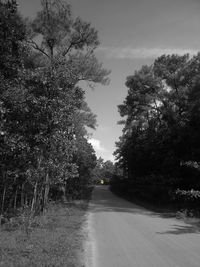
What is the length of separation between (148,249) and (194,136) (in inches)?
690

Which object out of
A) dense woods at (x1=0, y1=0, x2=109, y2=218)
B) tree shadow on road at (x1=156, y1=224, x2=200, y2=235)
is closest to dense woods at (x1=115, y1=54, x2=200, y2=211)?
tree shadow on road at (x1=156, y1=224, x2=200, y2=235)

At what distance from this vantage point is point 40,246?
1010 centimetres

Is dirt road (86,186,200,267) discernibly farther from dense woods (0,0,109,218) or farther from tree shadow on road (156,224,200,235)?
dense woods (0,0,109,218)

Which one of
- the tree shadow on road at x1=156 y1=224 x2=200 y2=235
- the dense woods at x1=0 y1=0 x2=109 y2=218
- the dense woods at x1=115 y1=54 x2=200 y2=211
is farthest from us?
the dense woods at x1=115 y1=54 x2=200 y2=211

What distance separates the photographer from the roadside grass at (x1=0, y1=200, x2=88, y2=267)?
834 cm

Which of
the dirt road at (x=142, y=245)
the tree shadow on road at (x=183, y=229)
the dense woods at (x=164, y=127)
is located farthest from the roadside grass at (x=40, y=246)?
the dense woods at (x=164, y=127)

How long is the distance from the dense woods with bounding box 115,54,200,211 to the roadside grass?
14.9 meters

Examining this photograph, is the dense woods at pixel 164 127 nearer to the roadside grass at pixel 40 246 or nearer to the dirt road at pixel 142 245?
the dirt road at pixel 142 245

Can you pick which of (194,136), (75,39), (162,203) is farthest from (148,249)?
(162,203)

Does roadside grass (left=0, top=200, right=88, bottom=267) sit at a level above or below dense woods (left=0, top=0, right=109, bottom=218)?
below

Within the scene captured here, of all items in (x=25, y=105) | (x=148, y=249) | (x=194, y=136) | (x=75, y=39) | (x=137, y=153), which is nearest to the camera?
(x=148, y=249)

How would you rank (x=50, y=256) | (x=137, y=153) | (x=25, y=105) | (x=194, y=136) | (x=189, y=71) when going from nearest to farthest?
(x=50, y=256), (x=25, y=105), (x=194, y=136), (x=189, y=71), (x=137, y=153)

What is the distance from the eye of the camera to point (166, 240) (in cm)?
1169

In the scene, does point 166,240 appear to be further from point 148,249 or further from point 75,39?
point 75,39
